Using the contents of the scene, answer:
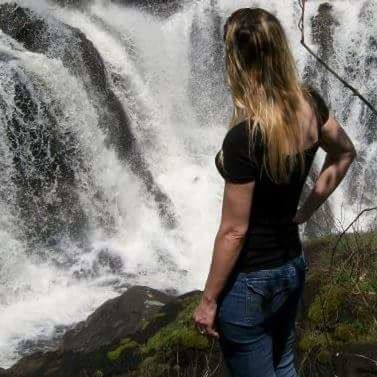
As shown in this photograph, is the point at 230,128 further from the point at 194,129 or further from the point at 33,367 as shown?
the point at 194,129

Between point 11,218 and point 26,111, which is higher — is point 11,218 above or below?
below

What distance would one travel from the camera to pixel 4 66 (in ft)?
27.4

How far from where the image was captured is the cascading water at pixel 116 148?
7.96 meters

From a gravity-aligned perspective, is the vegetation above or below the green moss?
above

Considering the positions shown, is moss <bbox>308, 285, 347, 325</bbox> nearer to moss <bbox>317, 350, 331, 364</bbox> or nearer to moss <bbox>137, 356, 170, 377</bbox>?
moss <bbox>317, 350, 331, 364</bbox>

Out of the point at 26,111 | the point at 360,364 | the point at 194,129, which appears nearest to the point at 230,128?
the point at 360,364

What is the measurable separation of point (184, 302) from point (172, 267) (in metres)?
2.65

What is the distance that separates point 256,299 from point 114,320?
4593 millimetres

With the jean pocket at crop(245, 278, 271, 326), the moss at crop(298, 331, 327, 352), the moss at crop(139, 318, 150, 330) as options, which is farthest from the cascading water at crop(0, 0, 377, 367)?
the jean pocket at crop(245, 278, 271, 326)

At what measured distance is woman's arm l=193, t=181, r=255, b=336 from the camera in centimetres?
180

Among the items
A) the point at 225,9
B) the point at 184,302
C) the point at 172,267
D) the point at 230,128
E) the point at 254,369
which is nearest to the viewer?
the point at 230,128

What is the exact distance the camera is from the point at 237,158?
1771 millimetres

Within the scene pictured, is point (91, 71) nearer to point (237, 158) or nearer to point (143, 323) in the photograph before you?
point (143, 323)

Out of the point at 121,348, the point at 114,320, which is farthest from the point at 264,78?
the point at 114,320
